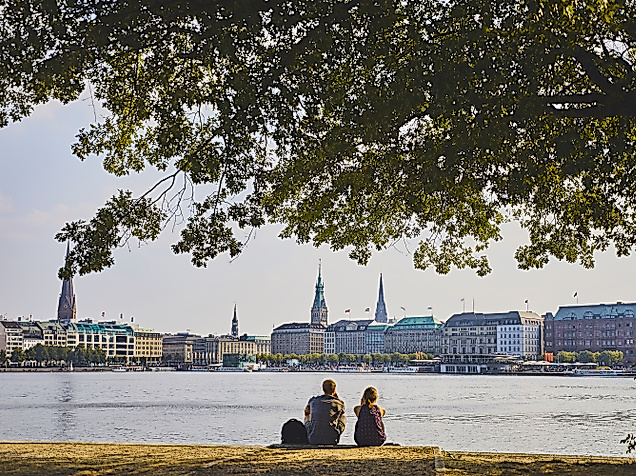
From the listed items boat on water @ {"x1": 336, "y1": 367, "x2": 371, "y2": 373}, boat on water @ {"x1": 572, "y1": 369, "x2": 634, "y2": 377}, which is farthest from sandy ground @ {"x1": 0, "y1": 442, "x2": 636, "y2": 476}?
boat on water @ {"x1": 336, "y1": 367, "x2": 371, "y2": 373}

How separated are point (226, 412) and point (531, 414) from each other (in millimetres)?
15222

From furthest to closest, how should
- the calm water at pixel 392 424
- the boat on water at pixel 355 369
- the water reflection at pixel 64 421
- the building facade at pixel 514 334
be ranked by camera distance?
the building facade at pixel 514 334, the boat on water at pixel 355 369, the water reflection at pixel 64 421, the calm water at pixel 392 424

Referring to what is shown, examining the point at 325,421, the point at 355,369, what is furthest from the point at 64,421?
the point at 355,369

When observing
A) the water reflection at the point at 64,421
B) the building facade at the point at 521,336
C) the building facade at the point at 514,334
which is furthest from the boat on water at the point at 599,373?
the water reflection at the point at 64,421

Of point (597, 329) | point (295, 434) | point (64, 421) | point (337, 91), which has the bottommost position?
point (64, 421)

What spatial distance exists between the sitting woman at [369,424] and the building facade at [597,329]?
163 m

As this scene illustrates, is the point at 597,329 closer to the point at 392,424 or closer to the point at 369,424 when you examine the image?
the point at 392,424

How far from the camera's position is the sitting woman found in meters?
12.4

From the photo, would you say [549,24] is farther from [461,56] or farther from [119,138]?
[119,138]

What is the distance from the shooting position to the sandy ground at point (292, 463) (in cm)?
952

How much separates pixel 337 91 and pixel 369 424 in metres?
4.88

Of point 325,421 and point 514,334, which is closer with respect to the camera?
point 325,421

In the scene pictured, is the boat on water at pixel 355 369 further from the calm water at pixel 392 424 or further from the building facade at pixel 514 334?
the calm water at pixel 392 424

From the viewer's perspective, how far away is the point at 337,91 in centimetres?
1012
